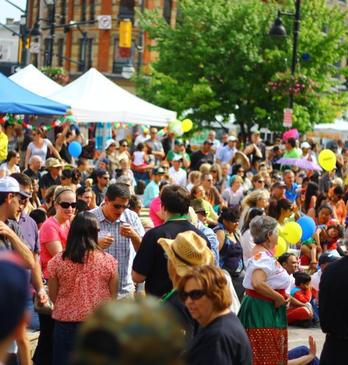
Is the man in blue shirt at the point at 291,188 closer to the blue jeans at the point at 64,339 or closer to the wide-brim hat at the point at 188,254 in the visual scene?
the blue jeans at the point at 64,339

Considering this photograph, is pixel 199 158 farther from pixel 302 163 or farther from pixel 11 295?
pixel 11 295

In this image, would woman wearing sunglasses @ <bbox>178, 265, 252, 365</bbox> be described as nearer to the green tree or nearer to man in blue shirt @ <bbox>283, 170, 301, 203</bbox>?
man in blue shirt @ <bbox>283, 170, 301, 203</bbox>

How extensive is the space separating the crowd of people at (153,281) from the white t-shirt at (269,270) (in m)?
0.01

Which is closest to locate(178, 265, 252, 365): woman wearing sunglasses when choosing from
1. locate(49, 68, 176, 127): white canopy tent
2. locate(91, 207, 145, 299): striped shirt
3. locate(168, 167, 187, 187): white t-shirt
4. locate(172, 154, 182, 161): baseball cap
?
locate(91, 207, 145, 299): striped shirt

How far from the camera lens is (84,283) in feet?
22.4

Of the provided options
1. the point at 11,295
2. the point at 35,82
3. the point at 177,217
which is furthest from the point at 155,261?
the point at 35,82

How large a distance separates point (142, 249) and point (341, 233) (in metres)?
7.91

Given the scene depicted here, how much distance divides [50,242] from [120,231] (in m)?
0.64

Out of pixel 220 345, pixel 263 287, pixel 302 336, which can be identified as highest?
pixel 220 345

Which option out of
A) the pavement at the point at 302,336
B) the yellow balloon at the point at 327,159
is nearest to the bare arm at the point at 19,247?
the pavement at the point at 302,336

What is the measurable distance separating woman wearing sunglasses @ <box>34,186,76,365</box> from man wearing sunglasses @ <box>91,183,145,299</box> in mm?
441

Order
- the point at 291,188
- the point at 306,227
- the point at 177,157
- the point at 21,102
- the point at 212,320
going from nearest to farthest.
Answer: the point at 212,320 < the point at 306,227 < the point at 21,102 < the point at 291,188 < the point at 177,157

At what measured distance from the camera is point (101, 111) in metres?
22.9

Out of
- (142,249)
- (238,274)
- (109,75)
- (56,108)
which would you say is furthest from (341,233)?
(109,75)
